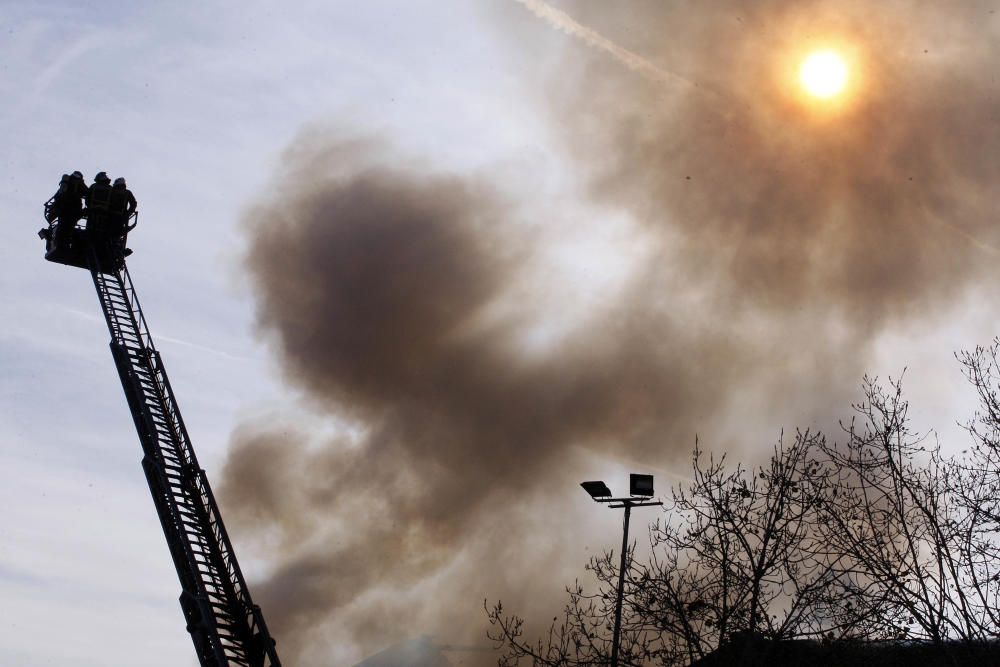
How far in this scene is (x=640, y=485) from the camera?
2062cm

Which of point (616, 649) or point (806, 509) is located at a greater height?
point (806, 509)

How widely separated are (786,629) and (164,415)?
1858 cm

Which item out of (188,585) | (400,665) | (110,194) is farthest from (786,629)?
(400,665)

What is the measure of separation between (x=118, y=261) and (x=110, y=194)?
2.08 m

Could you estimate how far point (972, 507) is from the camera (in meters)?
16.7

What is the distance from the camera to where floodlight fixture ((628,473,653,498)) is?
20.5 m

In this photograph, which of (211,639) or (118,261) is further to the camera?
(118,261)

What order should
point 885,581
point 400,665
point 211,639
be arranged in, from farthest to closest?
1. point 400,665
2. point 211,639
3. point 885,581

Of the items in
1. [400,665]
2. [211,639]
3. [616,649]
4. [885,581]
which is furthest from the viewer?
[400,665]

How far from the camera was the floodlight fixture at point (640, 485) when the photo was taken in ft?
67.3

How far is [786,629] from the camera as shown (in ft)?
61.4

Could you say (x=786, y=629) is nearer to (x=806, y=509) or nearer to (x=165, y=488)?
(x=806, y=509)

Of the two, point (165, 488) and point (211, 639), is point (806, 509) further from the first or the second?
point (165, 488)

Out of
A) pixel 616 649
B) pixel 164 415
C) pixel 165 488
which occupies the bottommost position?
pixel 616 649
